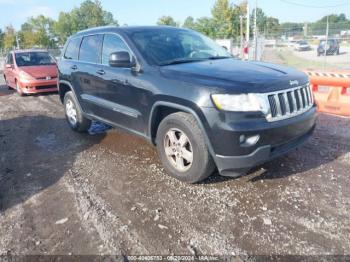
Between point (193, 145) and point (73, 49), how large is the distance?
359 centimetres

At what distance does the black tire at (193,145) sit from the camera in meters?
3.55

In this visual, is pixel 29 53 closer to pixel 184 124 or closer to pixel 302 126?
pixel 184 124

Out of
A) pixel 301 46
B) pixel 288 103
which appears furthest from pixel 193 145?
pixel 301 46

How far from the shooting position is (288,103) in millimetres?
3584

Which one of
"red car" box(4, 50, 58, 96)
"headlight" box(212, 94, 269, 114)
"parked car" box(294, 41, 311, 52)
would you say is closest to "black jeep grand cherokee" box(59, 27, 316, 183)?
"headlight" box(212, 94, 269, 114)

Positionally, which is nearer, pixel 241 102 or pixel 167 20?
pixel 241 102

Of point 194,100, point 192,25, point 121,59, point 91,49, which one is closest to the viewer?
point 194,100

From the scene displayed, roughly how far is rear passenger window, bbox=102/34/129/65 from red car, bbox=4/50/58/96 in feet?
22.5

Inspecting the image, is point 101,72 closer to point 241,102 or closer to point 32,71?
point 241,102

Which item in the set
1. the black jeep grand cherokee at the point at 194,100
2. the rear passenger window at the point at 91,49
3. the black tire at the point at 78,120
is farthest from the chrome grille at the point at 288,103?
the black tire at the point at 78,120

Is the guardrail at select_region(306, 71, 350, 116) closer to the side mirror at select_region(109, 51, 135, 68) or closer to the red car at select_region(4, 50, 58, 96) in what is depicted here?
the side mirror at select_region(109, 51, 135, 68)

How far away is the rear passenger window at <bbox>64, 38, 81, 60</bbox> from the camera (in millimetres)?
5852

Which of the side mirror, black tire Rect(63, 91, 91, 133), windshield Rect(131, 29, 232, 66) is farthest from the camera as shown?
black tire Rect(63, 91, 91, 133)

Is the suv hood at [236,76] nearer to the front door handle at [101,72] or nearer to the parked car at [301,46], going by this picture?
the front door handle at [101,72]
